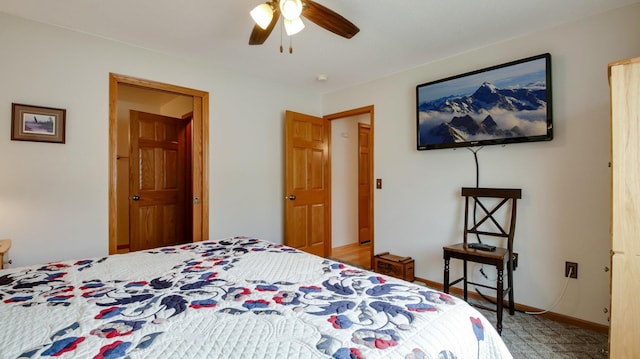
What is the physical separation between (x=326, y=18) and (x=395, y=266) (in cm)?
245

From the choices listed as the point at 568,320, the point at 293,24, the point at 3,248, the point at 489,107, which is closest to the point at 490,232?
the point at 568,320

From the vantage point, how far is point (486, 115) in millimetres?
2760

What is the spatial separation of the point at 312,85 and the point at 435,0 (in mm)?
2163

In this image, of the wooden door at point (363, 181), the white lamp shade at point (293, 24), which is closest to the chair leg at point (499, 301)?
the white lamp shade at point (293, 24)

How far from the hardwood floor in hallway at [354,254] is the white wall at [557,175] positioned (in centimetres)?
97

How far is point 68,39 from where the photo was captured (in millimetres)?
2518

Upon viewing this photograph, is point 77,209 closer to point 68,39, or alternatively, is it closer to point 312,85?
point 68,39

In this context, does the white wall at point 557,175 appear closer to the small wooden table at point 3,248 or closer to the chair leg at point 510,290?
the chair leg at point 510,290

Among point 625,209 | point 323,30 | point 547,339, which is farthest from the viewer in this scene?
point 323,30

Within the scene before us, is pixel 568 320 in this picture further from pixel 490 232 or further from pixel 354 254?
pixel 354 254

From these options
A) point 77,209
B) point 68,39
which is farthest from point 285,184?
point 68,39

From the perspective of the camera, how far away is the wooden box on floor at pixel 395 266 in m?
3.20

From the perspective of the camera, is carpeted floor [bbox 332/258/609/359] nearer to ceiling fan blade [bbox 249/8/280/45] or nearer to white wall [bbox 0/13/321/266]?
ceiling fan blade [bbox 249/8/280/45]

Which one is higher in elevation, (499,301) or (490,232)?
(490,232)
